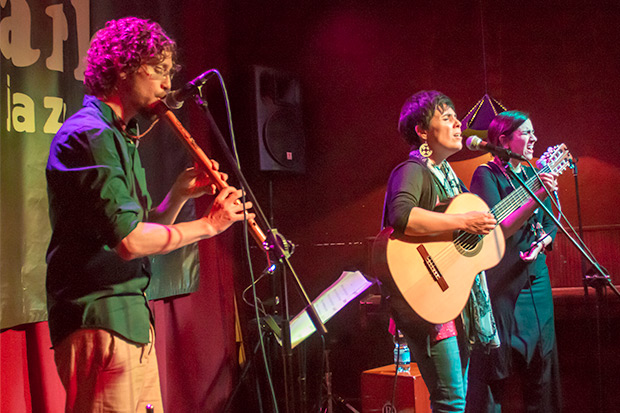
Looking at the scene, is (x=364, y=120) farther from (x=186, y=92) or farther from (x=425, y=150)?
(x=186, y=92)

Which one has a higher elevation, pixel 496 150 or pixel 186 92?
pixel 186 92

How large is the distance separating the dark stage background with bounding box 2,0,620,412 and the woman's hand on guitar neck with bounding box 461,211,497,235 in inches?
55.8

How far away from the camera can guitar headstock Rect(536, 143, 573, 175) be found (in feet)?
10.4

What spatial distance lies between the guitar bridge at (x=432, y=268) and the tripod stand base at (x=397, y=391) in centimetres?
96

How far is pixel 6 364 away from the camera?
2484 mm

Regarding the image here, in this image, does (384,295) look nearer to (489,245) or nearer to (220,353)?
(489,245)

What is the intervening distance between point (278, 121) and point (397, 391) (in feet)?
6.81

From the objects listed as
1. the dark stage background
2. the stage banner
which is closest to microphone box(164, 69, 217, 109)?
the stage banner

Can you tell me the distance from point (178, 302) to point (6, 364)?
48.2 inches

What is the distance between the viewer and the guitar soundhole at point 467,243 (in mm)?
2664

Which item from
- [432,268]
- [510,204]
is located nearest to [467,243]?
[432,268]

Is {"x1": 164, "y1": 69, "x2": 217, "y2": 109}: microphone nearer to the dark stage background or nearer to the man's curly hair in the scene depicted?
the man's curly hair

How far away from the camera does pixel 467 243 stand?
2705mm

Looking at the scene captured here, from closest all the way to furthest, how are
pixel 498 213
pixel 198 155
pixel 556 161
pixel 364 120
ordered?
pixel 198 155
pixel 498 213
pixel 556 161
pixel 364 120
